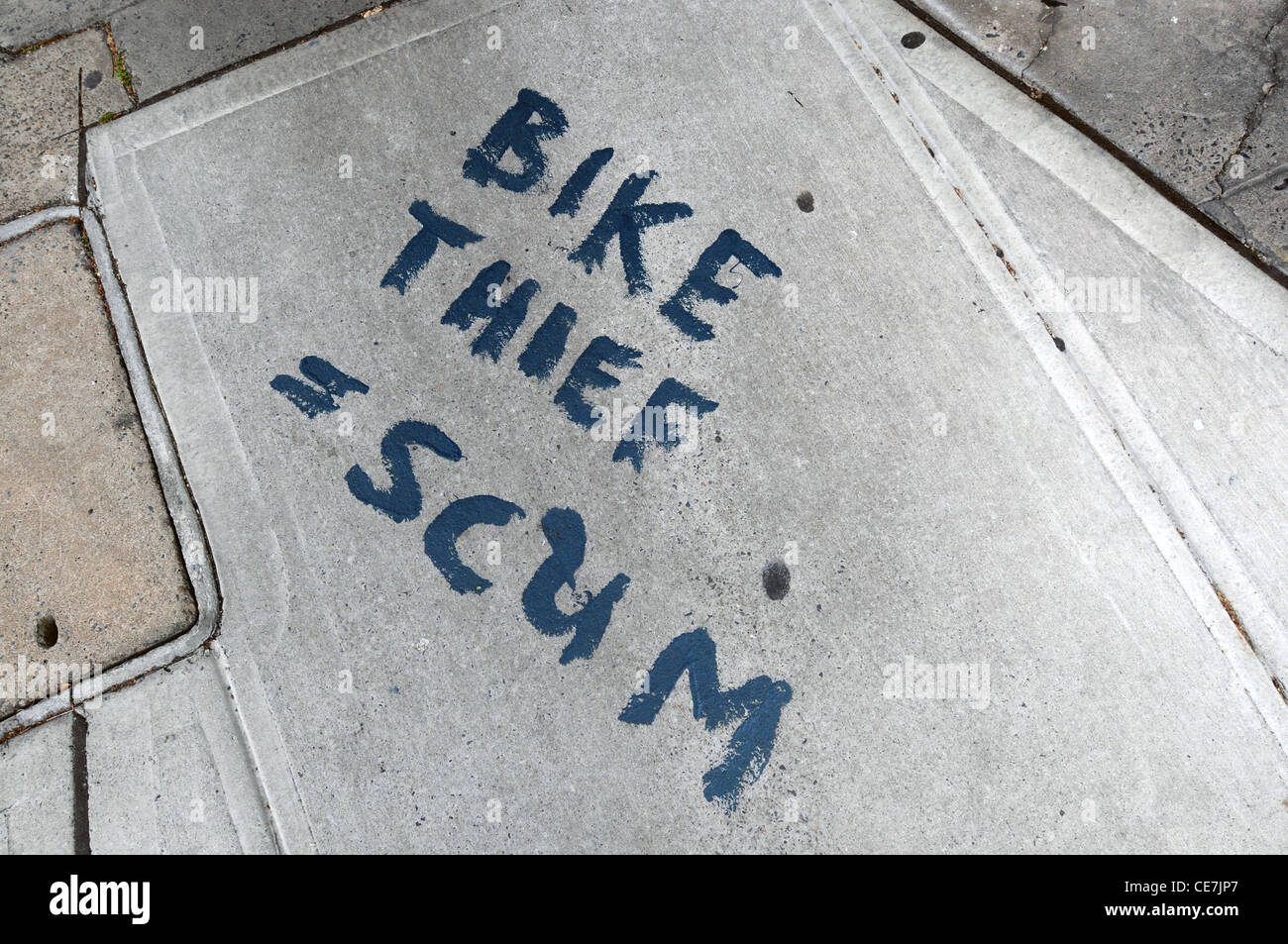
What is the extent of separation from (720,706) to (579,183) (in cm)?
239

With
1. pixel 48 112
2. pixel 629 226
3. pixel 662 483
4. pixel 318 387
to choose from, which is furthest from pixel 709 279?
pixel 48 112

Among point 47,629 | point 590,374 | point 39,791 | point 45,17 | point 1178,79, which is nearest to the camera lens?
point 39,791

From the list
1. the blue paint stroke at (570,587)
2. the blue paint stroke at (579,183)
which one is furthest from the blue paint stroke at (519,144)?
the blue paint stroke at (570,587)

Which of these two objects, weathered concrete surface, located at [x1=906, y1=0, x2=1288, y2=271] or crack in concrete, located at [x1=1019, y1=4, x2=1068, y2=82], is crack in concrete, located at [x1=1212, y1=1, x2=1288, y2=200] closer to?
weathered concrete surface, located at [x1=906, y1=0, x2=1288, y2=271]

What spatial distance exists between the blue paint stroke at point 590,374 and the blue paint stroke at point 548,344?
0.09 meters

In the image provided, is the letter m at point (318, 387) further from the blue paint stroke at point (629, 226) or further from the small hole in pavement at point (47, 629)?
the small hole in pavement at point (47, 629)

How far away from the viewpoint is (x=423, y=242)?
3.53 m

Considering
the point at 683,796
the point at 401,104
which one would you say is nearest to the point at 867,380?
the point at 683,796

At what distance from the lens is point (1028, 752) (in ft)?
10.6

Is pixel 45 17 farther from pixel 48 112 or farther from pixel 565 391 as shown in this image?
pixel 565 391

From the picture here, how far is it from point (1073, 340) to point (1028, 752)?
1.77 m

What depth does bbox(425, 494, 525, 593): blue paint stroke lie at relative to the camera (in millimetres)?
3305
